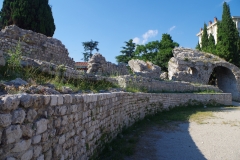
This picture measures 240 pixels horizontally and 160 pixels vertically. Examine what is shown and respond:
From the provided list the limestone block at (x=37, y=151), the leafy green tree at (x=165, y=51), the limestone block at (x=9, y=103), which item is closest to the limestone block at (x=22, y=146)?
the limestone block at (x=37, y=151)

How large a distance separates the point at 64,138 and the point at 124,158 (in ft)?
7.16

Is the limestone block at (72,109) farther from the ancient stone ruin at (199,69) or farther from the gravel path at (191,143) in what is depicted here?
the ancient stone ruin at (199,69)

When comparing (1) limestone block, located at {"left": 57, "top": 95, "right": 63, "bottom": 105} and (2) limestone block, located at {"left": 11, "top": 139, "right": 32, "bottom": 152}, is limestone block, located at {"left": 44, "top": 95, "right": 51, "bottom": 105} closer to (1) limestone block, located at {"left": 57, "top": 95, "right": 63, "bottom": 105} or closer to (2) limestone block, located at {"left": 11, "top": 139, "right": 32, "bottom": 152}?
(1) limestone block, located at {"left": 57, "top": 95, "right": 63, "bottom": 105}

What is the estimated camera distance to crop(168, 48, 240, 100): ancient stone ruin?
Answer: 2391 centimetres

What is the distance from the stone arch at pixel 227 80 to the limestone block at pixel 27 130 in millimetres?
26762

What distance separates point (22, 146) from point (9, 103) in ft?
1.64

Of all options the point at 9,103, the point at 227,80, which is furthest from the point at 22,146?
the point at 227,80

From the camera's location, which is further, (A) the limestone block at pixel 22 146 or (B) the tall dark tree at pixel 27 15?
(B) the tall dark tree at pixel 27 15

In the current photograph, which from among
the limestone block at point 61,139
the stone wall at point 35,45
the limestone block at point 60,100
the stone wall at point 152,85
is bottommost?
the limestone block at point 61,139

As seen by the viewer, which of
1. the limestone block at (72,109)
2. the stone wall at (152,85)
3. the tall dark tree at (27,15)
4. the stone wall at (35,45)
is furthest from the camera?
the tall dark tree at (27,15)

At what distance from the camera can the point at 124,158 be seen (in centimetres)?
502

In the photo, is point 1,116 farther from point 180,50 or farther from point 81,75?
point 180,50

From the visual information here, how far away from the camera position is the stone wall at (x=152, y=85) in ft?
35.8

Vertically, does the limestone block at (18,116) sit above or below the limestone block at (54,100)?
below
